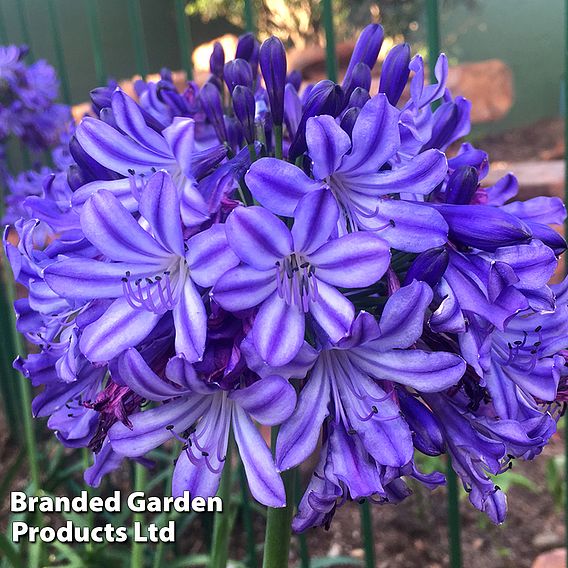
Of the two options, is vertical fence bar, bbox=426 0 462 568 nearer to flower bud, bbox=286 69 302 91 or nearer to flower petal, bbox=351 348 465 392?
flower bud, bbox=286 69 302 91

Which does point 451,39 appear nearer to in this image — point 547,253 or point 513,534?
point 513,534

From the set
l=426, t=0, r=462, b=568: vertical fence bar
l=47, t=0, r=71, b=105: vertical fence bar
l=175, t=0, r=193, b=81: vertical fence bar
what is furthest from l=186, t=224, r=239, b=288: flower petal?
l=47, t=0, r=71, b=105: vertical fence bar

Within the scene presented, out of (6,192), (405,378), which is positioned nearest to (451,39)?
(6,192)

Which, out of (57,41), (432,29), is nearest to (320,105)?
(432,29)

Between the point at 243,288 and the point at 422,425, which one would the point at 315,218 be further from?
the point at 422,425

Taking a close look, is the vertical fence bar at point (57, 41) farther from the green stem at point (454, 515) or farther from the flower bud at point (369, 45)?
the green stem at point (454, 515)
